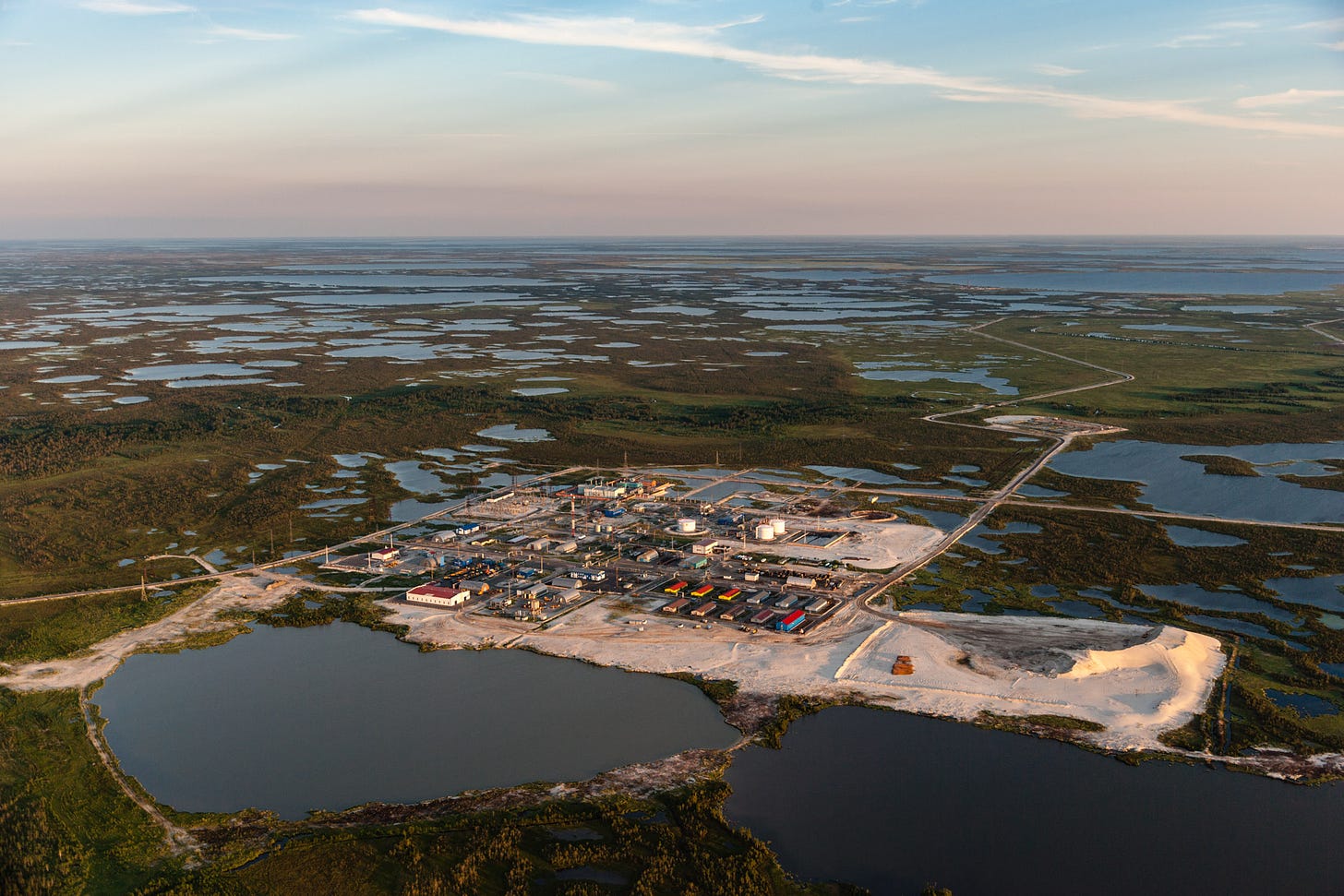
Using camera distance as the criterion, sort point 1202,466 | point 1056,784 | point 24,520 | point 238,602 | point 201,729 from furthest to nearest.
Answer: point 1202,466 → point 24,520 → point 238,602 → point 201,729 → point 1056,784

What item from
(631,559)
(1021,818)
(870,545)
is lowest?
(1021,818)

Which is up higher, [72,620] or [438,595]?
[438,595]

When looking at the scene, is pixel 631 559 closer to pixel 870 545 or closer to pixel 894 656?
pixel 870 545

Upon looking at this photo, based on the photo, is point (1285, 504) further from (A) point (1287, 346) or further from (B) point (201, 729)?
(A) point (1287, 346)

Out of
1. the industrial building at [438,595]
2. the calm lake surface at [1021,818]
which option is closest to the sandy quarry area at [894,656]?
the industrial building at [438,595]

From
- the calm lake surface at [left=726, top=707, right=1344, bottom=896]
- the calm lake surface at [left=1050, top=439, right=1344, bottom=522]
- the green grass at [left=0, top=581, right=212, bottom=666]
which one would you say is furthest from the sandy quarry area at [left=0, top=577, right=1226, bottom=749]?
the calm lake surface at [left=1050, top=439, right=1344, bottom=522]

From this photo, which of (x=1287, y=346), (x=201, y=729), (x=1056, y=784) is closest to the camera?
(x=1056, y=784)

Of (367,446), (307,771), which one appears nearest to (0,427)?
(367,446)

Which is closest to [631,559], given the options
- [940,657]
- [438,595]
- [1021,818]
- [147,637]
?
[438,595]
